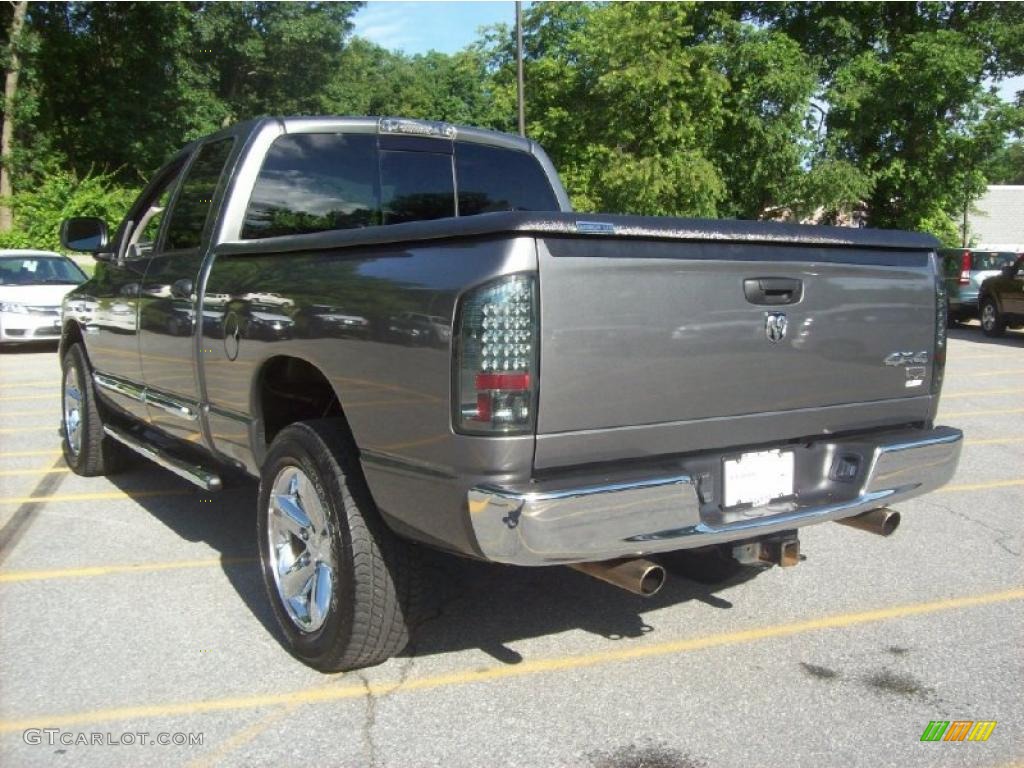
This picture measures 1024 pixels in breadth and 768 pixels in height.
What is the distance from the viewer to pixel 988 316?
1741 centimetres

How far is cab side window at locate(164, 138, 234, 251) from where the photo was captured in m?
4.48

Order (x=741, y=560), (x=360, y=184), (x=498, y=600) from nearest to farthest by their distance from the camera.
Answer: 1. (x=741, y=560)
2. (x=498, y=600)
3. (x=360, y=184)

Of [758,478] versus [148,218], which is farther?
[148,218]

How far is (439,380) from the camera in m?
2.76

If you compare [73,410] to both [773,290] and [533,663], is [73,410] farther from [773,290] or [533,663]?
[773,290]

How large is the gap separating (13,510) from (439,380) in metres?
4.10

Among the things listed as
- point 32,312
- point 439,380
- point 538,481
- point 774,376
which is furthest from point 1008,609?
point 32,312

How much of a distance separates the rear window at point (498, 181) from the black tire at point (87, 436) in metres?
2.82

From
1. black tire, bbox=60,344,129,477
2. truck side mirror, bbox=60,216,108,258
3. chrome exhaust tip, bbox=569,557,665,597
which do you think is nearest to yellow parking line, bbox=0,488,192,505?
black tire, bbox=60,344,129,477

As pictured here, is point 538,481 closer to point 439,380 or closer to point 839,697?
point 439,380

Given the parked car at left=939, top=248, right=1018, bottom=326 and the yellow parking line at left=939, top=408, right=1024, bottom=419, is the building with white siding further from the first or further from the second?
the yellow parking line at left=939, top=408, right=1024, bottom=419

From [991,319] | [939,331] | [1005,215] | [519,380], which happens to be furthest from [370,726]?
[1005,215]

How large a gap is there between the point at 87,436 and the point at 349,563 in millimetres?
3733

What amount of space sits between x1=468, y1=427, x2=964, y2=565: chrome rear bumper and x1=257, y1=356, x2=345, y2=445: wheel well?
117 cm
